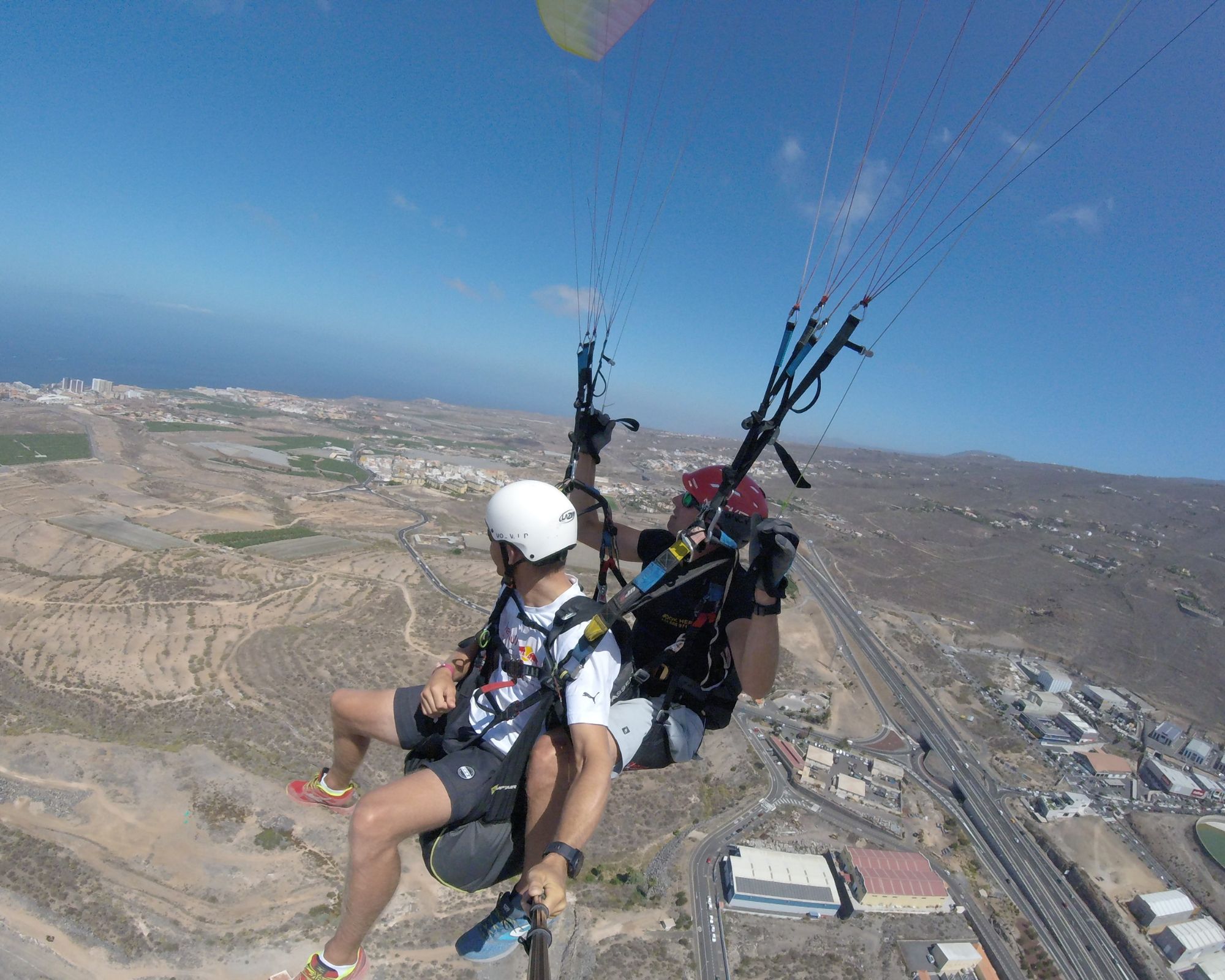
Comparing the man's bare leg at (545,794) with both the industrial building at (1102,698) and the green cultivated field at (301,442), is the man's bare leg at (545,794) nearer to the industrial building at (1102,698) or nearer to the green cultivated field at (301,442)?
the industrial building at (1102,698)

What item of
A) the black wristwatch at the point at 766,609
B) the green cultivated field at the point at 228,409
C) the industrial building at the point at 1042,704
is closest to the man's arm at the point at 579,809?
the black wristwatch at the point at 766,609

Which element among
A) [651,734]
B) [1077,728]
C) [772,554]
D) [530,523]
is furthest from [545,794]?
[1077,728]

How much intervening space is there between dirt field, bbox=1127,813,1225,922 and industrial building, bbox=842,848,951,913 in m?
8.77

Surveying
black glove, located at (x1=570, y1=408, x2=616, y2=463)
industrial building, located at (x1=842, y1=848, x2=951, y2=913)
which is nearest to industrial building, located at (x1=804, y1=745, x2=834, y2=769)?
industrial building, located at (x1=842, y1=848, x2=951, y2=913)

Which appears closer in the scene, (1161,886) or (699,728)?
(699,728)

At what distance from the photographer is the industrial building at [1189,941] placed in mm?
13555

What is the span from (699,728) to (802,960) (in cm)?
1226

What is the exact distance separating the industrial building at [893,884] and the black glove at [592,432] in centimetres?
1459

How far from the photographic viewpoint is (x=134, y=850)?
11.8 m

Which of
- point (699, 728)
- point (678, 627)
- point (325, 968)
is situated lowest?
point (325, 968)

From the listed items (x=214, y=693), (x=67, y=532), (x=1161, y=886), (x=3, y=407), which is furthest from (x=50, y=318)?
(x=1161, y=886)

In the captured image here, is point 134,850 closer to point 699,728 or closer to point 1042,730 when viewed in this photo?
point 699,728

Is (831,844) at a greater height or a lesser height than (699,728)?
lesser

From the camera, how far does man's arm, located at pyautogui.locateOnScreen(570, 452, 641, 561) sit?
4.24m
